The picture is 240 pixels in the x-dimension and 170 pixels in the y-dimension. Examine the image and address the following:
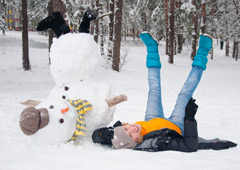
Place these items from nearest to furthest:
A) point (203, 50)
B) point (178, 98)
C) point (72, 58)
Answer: point (72, 58) → point (178, 98) → point (203, 50)

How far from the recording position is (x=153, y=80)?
355 centimetres

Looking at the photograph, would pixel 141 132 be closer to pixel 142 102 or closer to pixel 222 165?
pixel 222 165

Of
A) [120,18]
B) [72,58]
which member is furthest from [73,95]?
[120,18]

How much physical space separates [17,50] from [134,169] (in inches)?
824

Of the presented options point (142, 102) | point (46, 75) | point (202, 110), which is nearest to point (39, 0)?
point (46, 75)

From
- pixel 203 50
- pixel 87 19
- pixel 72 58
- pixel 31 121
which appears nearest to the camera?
pixel 31 121

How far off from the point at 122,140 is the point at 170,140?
1.78 feet

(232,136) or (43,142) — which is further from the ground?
(43,142)

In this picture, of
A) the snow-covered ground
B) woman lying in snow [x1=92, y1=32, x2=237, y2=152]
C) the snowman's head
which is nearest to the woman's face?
woman lying in snow [x1=92, y1=32, x2=237, y2=152]

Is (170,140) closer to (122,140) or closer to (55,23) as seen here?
(122,140)

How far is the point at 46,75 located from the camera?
38.7ft

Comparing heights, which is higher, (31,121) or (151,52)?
(151,52)

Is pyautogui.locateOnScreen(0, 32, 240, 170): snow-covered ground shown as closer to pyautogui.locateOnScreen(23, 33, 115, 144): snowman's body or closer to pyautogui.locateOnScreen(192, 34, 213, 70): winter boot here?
pyautogui.locateOnScreen(23, 33, 115, 144): snowman's body

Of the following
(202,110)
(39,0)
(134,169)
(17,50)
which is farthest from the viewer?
(17,50)
